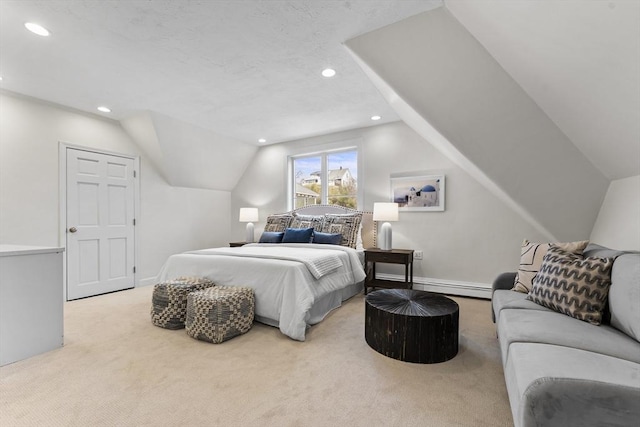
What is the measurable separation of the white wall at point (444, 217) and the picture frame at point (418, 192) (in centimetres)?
8

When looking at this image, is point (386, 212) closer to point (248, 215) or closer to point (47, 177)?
point (248, 215)

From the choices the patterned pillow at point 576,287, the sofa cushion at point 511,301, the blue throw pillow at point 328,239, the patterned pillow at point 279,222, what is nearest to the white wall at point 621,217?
the patterned pillow at point 576,287

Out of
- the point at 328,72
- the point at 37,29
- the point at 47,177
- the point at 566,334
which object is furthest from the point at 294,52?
the point at 47,177

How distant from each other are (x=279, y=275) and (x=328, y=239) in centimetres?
145

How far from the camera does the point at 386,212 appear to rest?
398 centimetres

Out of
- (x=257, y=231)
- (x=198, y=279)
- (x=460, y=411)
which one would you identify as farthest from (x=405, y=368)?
(x=257, y=231)

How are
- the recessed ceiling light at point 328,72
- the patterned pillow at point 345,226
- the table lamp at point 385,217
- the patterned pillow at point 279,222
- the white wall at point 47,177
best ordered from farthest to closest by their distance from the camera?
the patterned pillow at point 279,222, the patterned pillow at point 345,226, the table lamp at point 385,217, the white wall at point 47,177, the recessed ceiling light at point 328,72

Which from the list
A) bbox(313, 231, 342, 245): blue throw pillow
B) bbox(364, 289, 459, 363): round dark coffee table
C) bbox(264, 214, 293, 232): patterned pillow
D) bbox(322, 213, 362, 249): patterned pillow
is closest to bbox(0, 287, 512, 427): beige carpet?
bbox(364, 289, 459, 363): round dark coffee table

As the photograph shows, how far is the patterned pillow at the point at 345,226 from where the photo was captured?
4047mm

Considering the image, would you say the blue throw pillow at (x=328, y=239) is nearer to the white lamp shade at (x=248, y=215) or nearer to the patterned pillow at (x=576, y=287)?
the white lamp shade at (x=248, y=215)

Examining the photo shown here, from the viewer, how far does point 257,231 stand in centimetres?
557

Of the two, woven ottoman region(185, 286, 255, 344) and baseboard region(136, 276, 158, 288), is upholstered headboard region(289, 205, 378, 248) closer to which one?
woven ottoman region(185, 286, 255, 344)

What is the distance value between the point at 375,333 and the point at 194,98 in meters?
3.19

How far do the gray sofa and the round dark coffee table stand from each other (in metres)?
0.40
